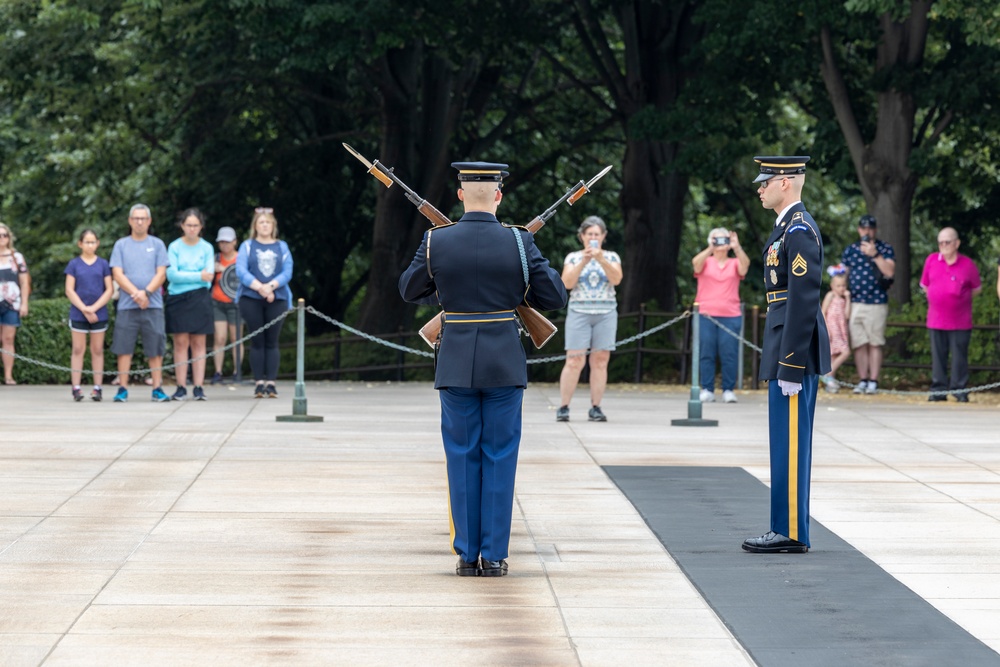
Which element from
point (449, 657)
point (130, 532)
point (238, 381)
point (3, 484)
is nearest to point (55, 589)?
point (130, 532)

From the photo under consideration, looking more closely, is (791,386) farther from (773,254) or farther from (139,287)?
(139,287)

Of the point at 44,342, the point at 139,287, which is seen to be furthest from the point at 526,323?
the point at 44,342

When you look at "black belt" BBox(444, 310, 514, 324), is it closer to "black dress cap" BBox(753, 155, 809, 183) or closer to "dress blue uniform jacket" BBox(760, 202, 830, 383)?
"dress blue uniform jacket" BBox(760, 202, 830, 383)

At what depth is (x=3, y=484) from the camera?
10.5 meters

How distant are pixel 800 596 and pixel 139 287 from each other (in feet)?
34.1

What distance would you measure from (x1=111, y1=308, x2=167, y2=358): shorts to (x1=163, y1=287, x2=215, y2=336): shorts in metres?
0.13

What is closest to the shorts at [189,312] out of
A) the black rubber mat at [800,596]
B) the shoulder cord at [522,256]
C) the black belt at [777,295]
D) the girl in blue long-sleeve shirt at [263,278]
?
the girl in blue long-sleeve shirt at [263,278]

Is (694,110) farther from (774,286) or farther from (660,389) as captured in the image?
(774,286)

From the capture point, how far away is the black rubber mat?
6.24m

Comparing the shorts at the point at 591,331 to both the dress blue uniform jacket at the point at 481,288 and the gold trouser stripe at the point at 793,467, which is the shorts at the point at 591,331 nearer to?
the gold trouser stripe at the point at 793,467

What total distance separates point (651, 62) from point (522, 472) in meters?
14.4

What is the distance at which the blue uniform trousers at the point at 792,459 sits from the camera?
837cm

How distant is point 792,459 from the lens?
8.37 meters

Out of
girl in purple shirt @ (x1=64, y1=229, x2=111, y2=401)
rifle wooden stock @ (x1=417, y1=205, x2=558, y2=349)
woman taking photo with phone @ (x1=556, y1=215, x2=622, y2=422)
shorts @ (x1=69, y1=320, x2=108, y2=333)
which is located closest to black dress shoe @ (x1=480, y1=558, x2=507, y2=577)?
rifle wooden stock @ (x1=417, y1=205, x2=558, y2=349)
